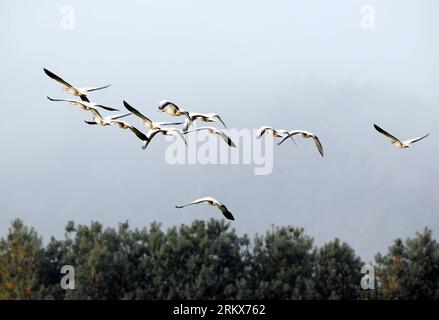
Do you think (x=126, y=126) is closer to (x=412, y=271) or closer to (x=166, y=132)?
(x=166, y=132)

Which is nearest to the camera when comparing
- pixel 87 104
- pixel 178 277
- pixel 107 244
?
pixel 87 104

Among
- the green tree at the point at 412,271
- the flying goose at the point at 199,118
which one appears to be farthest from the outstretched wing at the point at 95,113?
the green tree at the point at 412,271

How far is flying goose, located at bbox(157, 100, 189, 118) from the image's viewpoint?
883 inches

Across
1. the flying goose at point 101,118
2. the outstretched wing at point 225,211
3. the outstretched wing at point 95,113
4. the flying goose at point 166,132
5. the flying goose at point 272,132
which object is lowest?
the outstretched wing at point 225,211

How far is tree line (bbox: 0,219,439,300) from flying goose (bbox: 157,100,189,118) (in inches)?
1270

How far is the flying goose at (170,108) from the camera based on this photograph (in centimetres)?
2242

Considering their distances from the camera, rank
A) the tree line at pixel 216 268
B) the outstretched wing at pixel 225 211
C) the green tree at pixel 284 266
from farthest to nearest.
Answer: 1. the tree line at pixel 216 268
2. the green tree at pixel 284 266
3. the outstretched wing at pixel 225 211

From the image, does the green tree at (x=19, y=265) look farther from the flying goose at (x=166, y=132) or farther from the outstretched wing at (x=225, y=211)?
the outstretched wing at (x=225, y=211)

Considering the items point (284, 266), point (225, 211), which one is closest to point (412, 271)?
point (284, 266)

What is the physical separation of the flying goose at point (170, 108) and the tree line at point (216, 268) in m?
32.2
